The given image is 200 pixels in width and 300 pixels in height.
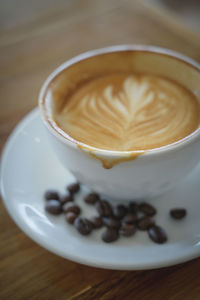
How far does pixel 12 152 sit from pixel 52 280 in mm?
521

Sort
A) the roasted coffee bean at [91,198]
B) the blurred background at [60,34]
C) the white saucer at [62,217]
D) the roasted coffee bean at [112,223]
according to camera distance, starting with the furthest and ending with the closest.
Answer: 1. the blurred background at [60,34]
2. the roasted coffee bean at [91,198]
3. the roasted coffee bean at [112,223]
4. the white saucer at [62,217]

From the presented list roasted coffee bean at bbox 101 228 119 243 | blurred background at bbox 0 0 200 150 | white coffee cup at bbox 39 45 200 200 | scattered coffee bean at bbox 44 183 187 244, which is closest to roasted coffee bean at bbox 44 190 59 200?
scattered coffee bean at bbox 44 183 187 244

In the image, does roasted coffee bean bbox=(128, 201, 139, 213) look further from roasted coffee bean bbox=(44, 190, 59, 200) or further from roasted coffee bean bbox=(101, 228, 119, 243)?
roasted coffee bean bbox=(44, 190, 59, 200)

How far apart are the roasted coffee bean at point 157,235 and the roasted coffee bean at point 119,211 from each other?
0.41 feet

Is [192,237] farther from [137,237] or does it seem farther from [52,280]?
[52,280]

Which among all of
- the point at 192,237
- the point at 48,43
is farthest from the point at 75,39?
the point at 192,237

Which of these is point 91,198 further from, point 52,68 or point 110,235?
point 52,68

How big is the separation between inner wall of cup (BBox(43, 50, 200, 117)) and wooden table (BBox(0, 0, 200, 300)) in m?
0.36

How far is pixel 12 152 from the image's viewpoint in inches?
51.2

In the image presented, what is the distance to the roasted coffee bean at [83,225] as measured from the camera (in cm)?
102

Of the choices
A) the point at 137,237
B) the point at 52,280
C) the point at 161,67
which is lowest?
the point at 52,280

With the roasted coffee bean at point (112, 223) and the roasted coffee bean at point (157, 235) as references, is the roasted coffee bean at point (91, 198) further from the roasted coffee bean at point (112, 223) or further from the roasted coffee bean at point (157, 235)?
the roasted coffee bean at point (157, 235)

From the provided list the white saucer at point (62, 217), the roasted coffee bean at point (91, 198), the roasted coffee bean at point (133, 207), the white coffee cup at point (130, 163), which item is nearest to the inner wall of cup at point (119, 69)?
the white coffee cup at point (130, 163)

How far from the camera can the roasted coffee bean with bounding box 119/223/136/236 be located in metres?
1.02
